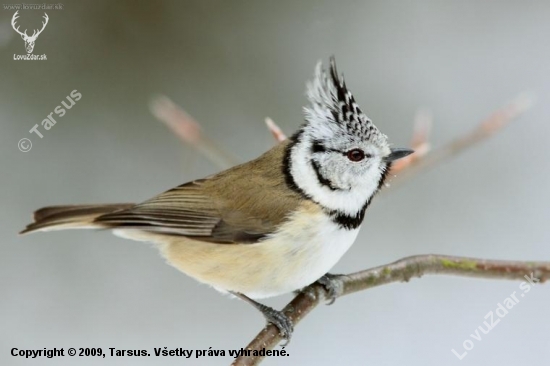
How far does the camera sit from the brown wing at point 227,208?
2.03 meters

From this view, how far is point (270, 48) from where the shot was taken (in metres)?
3.62

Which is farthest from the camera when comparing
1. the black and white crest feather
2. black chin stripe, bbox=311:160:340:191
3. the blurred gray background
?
the blurred gray background

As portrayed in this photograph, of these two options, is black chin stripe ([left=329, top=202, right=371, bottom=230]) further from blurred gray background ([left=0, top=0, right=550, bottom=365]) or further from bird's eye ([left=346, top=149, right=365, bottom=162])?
blurred gray background ([left=0, top=0, right=550, bottom=365])

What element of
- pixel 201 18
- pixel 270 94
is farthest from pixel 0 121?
pixel 270 94

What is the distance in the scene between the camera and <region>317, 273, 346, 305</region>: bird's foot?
208 centimetres

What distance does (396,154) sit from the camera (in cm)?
191

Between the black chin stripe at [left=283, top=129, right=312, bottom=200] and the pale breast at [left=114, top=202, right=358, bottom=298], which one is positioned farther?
the black chin stripe at [left=283, top=129, right=312, bottom=200]

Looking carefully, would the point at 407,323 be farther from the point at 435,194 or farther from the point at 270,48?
the point at 270,48

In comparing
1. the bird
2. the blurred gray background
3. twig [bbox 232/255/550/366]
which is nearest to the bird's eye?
the bird

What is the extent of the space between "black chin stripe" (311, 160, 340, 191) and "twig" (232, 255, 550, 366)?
292 millimetres

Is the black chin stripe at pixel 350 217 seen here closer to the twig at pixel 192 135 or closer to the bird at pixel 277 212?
the bird at pixel 277 212

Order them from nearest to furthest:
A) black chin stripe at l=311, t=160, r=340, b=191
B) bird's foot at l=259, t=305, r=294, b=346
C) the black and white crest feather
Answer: the black and white crest feather
bird's foot at l=259, t=305, r=294, b=346
black chin stripe at l=311, t=160, r=340, b=191

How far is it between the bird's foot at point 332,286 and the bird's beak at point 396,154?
42cm

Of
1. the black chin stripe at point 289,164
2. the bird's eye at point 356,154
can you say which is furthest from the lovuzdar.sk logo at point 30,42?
the bird's eye at point 356,154
